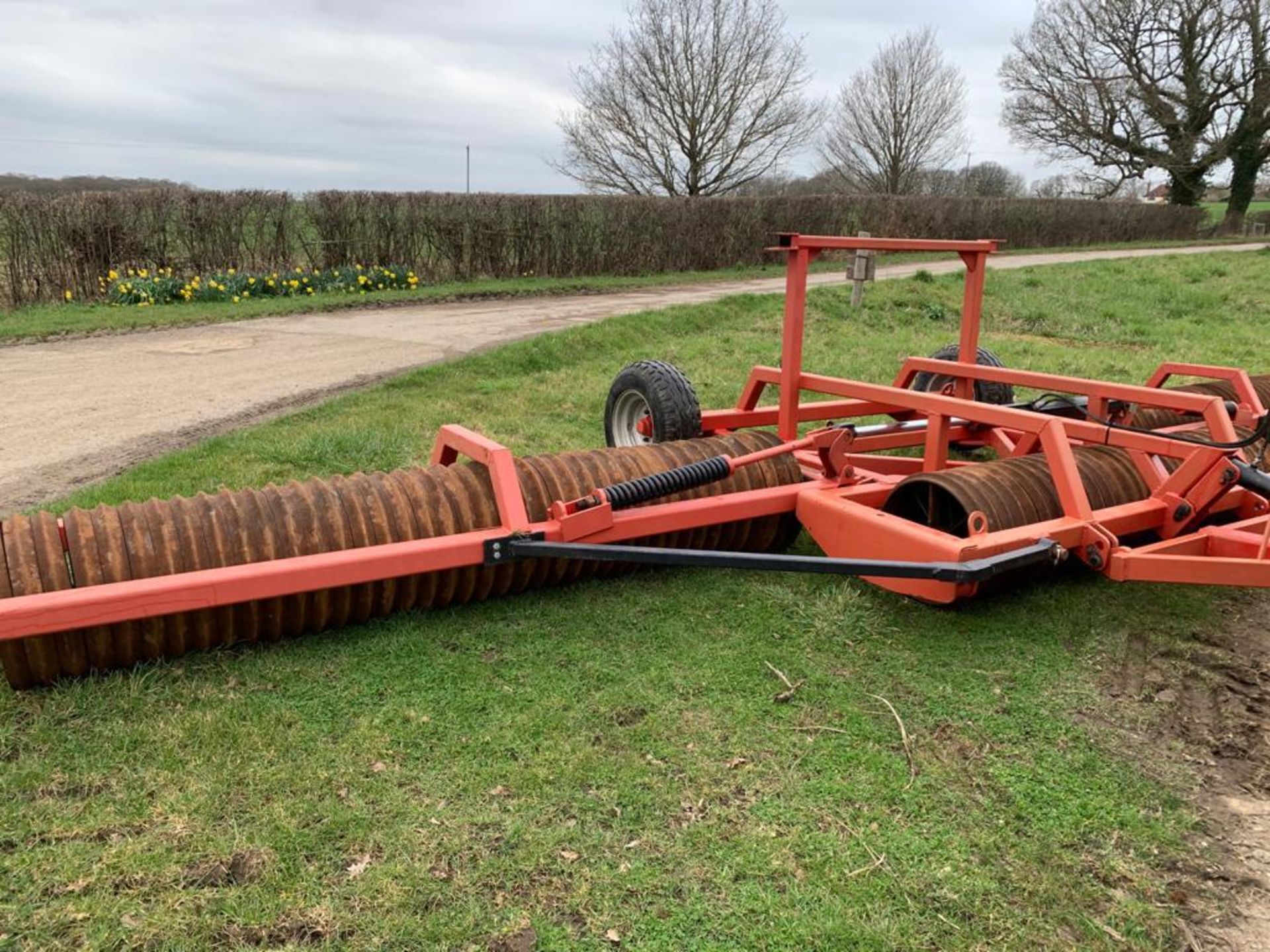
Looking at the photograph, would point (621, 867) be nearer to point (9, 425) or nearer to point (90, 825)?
point (90, 825)

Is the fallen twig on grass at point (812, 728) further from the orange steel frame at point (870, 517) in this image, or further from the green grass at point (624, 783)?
the orange steel frame at point (870, 517)

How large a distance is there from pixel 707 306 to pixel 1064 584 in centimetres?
958

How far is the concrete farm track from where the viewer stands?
20.5 feet

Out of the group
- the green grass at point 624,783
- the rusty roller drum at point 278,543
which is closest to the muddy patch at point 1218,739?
the green grass at point 624,783

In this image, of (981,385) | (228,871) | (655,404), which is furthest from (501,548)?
(981,385)

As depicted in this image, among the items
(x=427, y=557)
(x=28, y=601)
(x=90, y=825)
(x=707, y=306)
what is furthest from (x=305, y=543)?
(x=707, y=306)

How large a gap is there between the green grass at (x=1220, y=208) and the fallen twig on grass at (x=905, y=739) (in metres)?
43.2

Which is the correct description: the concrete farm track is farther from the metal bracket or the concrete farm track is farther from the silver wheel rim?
the metal bracket

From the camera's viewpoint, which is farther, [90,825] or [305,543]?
[305,543]

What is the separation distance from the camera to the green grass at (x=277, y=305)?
11.9m

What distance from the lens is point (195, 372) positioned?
360 inches

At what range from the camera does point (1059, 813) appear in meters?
2.69

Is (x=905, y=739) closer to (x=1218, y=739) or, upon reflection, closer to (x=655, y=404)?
(x=1218, y=739)

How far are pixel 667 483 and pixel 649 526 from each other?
0.18 metres
